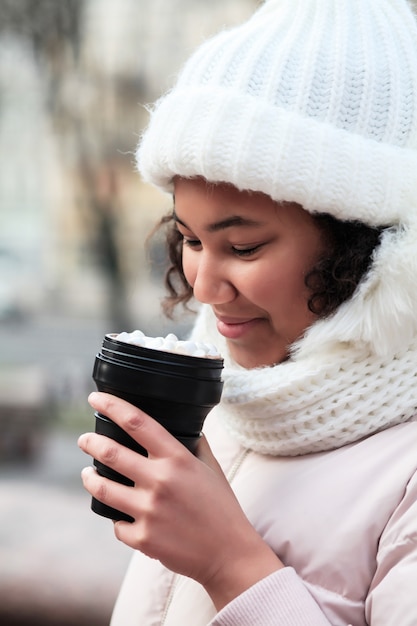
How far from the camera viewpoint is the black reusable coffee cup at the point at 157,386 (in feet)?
3.17

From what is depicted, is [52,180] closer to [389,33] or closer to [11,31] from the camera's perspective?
[11,31]

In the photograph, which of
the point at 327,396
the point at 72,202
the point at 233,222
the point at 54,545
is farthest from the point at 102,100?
the point at 327,396

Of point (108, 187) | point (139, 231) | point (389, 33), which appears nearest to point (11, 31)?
point (108, 187)

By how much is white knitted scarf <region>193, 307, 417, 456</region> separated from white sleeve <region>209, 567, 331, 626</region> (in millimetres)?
212

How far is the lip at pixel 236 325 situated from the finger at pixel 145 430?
233 mm

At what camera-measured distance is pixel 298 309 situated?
1117 millimetres

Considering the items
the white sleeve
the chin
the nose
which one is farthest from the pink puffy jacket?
the nose

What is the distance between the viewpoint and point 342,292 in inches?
43.0

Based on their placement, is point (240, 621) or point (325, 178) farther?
point (325, 178)

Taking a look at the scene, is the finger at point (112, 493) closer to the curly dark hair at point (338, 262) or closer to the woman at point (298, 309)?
the woman at point (298, 309)

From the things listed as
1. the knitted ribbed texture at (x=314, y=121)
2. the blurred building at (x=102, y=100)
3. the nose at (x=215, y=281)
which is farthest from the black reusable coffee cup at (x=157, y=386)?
the blurred building at (x=102, y=100)

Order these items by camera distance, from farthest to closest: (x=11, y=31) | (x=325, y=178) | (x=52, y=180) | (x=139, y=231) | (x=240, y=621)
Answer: (x=52, y=180) < (x=139, y=231) < (x=11, y=31) < (x=325, y=178) < (x=240, y=621)

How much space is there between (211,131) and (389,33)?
0.98 feet

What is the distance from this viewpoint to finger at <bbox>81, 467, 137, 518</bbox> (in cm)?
98
